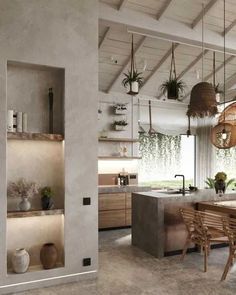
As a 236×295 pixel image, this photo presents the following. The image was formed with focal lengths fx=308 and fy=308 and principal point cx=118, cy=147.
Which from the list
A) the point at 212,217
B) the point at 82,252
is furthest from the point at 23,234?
the point at 212,217

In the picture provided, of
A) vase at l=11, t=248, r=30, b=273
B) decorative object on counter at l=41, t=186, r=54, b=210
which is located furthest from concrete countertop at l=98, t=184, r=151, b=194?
vase at l=11, t=248, r=30, b=273

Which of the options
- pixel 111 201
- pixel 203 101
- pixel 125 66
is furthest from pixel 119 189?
pixel 203 101

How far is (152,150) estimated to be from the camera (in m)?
8.46

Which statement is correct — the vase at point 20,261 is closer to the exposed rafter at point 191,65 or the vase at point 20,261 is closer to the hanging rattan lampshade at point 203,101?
the hanging rattan lampshade at point 203,101

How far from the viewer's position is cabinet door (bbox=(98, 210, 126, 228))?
6707 mm

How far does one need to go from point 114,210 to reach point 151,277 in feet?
9.58

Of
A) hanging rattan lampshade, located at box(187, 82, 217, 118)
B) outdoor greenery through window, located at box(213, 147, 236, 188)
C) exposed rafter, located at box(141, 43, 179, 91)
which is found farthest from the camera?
outdoor greenery through window, located at box(213, 147, 236, 188)

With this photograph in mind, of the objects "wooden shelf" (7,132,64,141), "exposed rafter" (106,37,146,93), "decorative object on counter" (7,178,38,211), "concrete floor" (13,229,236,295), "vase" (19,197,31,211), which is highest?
"exposed rafter" (106,37,146,93)

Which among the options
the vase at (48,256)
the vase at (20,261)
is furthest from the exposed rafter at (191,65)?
the vase at (20,261)

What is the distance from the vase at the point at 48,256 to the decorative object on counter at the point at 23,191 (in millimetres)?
547

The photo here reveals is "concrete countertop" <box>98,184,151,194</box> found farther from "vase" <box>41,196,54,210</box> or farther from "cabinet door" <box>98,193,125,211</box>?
"vase" <box>41,196,54,210</box>

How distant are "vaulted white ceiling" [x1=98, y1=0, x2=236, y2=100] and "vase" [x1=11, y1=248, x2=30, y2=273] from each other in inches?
142

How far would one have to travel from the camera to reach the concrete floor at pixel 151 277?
11.8ft

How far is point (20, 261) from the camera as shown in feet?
11.9
